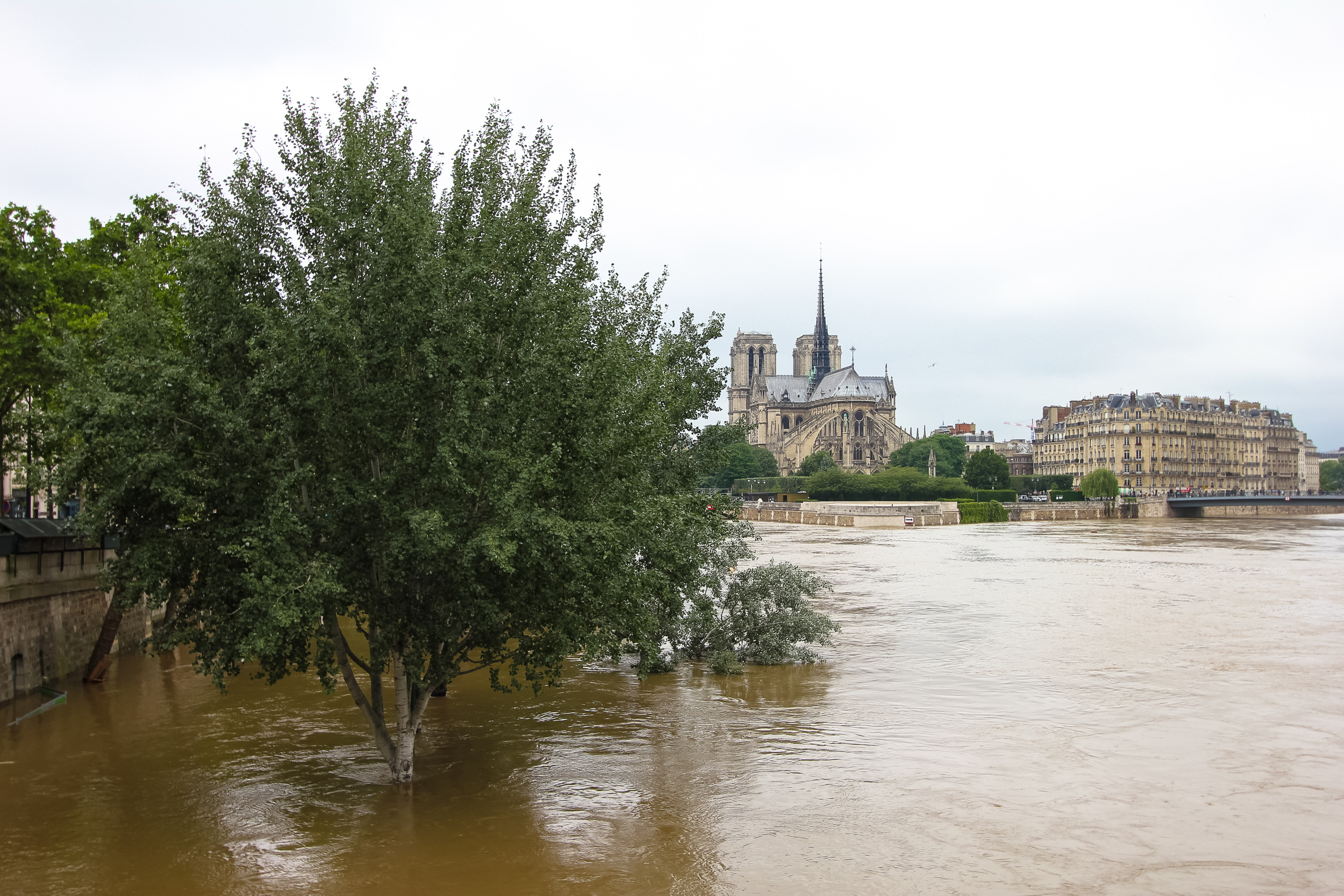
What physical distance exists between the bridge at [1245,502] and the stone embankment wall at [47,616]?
116494 millimetres

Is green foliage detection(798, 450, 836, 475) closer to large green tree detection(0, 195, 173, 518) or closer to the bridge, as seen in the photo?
the bridge

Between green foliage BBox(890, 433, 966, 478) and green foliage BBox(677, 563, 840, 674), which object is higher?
green foliage BBox(890, 433, 966, 478)

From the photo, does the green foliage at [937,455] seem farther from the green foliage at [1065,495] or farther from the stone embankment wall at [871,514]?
the stone embankment wall at [871,514]

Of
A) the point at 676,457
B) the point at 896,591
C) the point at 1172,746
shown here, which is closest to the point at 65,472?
the point at 676,457

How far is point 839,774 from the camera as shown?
53.0 ft

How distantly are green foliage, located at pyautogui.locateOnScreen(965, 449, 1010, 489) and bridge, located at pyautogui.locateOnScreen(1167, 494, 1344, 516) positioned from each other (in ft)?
68.7

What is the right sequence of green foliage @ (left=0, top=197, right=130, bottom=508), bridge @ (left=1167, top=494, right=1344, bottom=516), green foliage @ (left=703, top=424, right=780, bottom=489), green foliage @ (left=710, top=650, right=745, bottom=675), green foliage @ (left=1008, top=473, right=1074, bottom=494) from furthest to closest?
green foliage @ (left=1008, top=473, right=1074, bottom=494)
green foliage @ (left=703, top=424, right=780, bottom=489)
bridge @ (left=1167, top=494, right=1344, bottom=516)
green foliage @ (left=710, top=650, right=745, bottom=675)
green foliage @ (left=0, top=197, right=130, bottom=508)

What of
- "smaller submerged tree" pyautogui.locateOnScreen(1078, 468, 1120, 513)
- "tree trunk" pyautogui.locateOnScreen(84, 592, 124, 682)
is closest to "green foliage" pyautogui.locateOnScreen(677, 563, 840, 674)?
"tree trunk" pyautogui.locateOnScreen(84, 592, 124, 682)

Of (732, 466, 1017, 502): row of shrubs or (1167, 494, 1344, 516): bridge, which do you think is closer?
(1167, 494, 1344, 516): bridge

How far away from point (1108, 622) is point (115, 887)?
29.6m

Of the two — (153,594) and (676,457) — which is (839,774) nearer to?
(676,457)

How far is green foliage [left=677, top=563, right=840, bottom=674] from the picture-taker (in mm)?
25000

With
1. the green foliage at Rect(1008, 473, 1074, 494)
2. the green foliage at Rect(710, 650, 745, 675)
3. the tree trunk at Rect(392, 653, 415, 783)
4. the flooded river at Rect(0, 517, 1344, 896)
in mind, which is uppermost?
the green foliage at Rect(1008, 473, 1074, 494)

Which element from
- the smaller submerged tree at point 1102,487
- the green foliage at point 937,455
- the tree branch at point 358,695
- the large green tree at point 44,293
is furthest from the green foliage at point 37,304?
the green foliage at point 937,455
